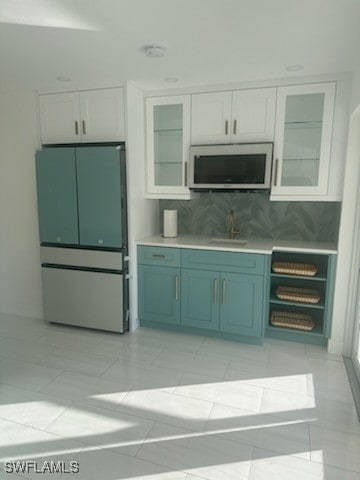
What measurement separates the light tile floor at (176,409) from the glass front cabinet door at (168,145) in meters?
1.48

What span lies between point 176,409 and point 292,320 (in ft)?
4.82

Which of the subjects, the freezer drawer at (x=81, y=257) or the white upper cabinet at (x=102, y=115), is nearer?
the white upper cabinet at (x=102, y=115)

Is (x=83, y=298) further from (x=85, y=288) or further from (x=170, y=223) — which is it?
(x=170, y=223)

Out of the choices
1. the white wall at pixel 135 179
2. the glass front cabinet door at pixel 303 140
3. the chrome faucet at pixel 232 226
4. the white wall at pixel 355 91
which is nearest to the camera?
the white wall at pixel 355 91

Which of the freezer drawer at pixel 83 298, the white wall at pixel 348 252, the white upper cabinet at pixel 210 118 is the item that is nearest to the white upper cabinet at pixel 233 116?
the white upper cabinet at pixel 210 118

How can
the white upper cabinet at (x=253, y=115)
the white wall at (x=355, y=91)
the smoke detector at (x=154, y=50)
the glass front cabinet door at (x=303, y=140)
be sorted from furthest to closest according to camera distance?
the white upper cabinet at (x=253, y=115) < the glass front cabinet door at (x=303, y=140) < the white wall at (x=355, y=91) < the smoke detector at (x=154, y=50)

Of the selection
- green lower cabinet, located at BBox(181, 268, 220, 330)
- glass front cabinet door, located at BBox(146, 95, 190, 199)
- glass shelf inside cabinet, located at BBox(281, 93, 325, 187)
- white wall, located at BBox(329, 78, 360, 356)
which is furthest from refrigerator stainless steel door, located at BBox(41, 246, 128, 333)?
white wall, located at BBox(329, 78, 360, 356)

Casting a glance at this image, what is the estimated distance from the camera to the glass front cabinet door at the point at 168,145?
307cm

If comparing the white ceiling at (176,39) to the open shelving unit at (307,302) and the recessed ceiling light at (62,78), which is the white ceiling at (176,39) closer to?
the recessed ceiling light at (62,78)

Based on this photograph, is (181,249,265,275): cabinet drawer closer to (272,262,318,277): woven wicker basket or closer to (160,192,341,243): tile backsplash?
(272,262,318,277): woven wicker basket

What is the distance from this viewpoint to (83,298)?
123 inches

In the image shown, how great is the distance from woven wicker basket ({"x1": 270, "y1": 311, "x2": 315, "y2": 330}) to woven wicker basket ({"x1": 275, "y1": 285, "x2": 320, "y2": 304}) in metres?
0.21

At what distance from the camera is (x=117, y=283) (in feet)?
9.89

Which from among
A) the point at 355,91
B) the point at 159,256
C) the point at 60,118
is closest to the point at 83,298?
the point at 159,256
